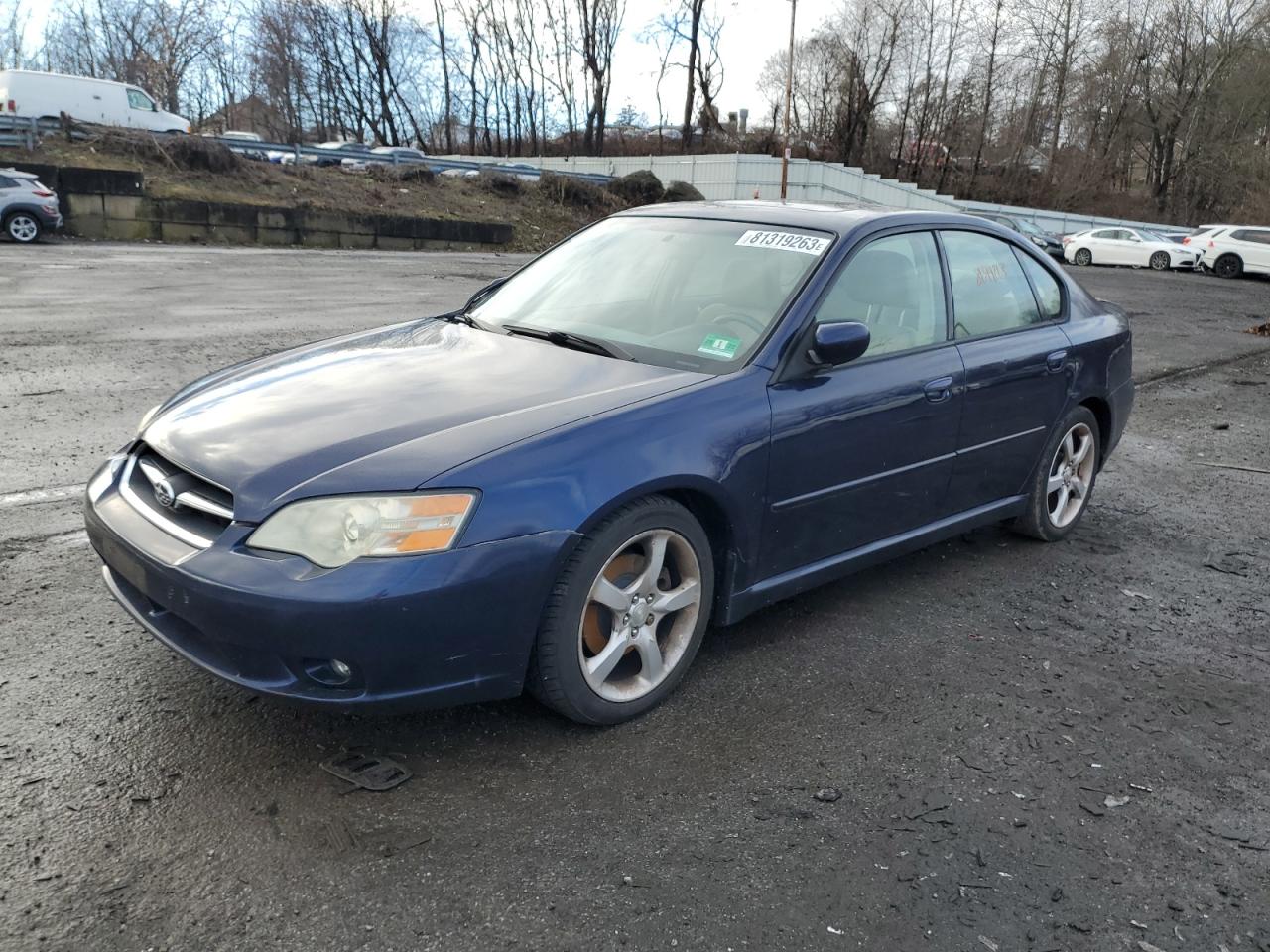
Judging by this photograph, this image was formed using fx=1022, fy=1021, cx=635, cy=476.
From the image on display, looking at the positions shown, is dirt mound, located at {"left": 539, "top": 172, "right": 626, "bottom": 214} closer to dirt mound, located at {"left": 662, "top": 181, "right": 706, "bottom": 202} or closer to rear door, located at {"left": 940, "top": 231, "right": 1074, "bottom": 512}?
dirt mound, located at {"left": 662, "top": 181, "right": 706, "bottom": 202}

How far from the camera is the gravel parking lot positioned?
2316 millimetres

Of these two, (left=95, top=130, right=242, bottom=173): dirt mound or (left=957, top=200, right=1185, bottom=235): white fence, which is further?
(left=957, top=200, right=1185, bottom=235): white fence

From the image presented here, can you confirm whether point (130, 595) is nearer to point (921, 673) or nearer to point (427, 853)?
point (427, 853)

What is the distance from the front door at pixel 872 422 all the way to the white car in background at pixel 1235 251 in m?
30.0

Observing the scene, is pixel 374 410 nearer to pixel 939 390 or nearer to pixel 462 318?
pixel 462 318

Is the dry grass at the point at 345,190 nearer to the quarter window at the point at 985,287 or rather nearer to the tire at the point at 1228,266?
the tire at the point at 1228,266

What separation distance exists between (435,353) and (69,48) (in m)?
72.4

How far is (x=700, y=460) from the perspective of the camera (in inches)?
123

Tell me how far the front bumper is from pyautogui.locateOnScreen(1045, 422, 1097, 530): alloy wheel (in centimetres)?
308

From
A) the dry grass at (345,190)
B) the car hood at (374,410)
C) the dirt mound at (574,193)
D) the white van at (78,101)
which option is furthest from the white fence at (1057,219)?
the car hood at (374,410)

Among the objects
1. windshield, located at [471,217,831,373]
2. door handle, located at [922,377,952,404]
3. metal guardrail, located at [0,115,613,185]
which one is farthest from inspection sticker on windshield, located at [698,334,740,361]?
metal guardrail, located at [0,115,613,185]

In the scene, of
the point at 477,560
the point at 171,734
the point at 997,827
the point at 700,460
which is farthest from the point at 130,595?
the point at 997,827

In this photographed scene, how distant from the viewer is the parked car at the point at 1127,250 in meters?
31.5

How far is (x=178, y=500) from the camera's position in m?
2.88
